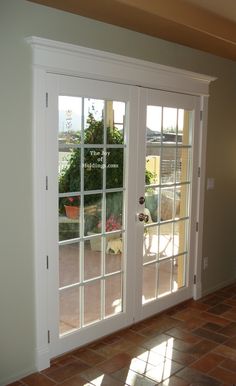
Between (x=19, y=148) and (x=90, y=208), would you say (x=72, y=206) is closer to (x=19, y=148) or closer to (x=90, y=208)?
(x=90, y=208)

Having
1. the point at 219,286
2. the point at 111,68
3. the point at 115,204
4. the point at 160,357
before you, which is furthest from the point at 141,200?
the point at 219,286

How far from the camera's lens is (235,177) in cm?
473

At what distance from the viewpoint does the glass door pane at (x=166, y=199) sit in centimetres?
367

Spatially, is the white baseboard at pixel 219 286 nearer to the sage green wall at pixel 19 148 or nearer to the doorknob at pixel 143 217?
the doorknob at pixel 143 217

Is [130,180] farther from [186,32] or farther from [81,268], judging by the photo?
[186,32]

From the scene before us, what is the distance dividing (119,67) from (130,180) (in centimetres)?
90

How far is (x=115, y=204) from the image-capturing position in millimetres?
3389

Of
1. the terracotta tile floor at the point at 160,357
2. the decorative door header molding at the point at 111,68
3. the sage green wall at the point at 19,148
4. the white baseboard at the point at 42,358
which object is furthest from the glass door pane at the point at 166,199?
the white baseboard at the point at 42,358

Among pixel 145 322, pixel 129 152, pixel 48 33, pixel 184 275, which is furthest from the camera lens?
pixel 184 275

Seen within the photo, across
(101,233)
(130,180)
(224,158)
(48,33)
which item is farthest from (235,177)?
(48,33)

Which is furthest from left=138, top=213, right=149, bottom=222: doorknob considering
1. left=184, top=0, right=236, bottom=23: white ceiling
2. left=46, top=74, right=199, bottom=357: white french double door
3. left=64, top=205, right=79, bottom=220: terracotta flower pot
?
left=184, top=0, right=236, bottom=23: white ceiling

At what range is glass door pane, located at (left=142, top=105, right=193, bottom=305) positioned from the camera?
145 inches

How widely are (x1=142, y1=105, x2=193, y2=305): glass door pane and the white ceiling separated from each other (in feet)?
2.85

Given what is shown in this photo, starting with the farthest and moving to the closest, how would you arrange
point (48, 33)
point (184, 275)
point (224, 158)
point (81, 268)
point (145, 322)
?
point (224, 158) < point (184, 275) < point (145, 322) < point (81, 268) < point (48, 33)
